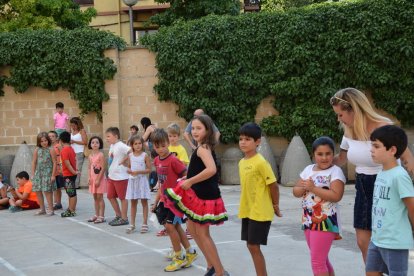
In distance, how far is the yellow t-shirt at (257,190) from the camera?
5707 mm

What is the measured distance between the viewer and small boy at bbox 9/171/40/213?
12000 millimetres

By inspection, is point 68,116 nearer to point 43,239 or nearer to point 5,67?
point 5,67

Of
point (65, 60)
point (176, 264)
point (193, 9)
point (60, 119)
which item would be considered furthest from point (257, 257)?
point (193, 9)

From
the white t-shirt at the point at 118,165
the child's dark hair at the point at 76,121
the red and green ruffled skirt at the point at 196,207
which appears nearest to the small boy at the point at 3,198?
the child's dark hair at the point at 76,121

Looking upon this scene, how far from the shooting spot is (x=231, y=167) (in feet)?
49.1

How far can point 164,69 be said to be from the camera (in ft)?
51.8

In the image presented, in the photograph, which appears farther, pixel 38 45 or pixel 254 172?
pixel 38 45

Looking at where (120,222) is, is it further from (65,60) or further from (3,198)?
(65,60)

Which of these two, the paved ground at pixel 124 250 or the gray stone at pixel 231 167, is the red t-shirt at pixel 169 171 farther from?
the gray stone at pixel 231 167

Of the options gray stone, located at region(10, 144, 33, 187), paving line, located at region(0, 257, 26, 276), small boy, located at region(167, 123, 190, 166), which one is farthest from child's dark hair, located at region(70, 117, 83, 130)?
paving line, located at region(0, 257, 26, 276)

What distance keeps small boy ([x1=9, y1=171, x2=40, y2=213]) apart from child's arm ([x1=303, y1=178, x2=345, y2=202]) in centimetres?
787

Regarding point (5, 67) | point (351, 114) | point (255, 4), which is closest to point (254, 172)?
point (351, 114)

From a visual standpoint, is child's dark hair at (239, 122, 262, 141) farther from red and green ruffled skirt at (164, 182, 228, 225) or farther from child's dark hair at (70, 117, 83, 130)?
child's dark hair at (70, 117, 83, 130)

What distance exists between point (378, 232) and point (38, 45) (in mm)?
12952
